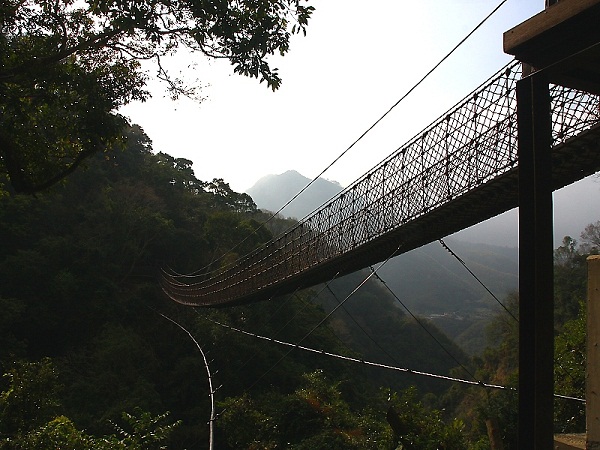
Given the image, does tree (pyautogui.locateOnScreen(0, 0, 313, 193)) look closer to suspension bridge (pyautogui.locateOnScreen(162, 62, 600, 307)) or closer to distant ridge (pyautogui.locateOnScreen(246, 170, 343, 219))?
suspension bridge (pyautogui.locateOnScreen(162, 62, 600, 307))

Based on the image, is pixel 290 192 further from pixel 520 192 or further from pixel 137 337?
pixel 520 192

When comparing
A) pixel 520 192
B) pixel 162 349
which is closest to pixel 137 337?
pixel 162 349

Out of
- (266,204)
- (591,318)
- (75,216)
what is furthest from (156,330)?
(266,204)

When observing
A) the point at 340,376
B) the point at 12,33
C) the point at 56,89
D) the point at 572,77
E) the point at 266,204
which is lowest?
the point at 340,376

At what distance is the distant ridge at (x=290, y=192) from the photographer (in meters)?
105

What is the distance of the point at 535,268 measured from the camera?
77 cm

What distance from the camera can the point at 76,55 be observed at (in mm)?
3137

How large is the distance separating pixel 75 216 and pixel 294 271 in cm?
1094

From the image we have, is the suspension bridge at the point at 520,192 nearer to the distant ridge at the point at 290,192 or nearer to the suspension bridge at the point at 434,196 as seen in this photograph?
the suspension bridge at the point at 434,196

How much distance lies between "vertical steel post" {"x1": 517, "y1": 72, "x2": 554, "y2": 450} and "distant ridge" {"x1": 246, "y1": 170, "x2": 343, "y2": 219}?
95.0 metres

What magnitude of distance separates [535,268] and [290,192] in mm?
111885

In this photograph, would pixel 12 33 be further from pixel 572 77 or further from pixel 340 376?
pixel 340 376

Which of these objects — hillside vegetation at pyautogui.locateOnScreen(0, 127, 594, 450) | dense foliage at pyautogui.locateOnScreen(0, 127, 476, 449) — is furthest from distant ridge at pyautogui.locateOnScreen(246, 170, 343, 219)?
dense foliage at pyautogui.locateOnScreen(0, 127, 476, 449)

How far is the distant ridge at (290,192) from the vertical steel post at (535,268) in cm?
9500
